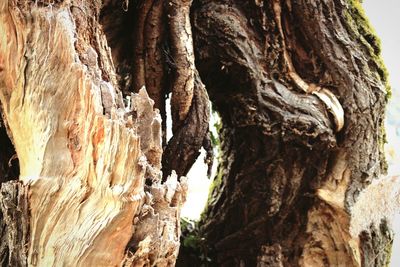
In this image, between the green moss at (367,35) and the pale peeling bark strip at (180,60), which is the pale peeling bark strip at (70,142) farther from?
the green moss at (367,35)

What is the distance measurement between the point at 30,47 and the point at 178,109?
0.47 meters

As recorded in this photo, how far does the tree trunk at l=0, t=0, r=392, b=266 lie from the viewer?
35.1 inches

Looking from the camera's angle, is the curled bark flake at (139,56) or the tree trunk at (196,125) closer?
the tree trunk at (196,125)

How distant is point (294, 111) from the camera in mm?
1431

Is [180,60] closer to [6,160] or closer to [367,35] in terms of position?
[6,160]

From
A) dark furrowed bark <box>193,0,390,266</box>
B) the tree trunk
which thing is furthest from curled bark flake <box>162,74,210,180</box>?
dark furrowed bark <box>193,0,390,266</box>

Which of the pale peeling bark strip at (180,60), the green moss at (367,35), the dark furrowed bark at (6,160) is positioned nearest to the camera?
the dark furrowed bark at (6,160)

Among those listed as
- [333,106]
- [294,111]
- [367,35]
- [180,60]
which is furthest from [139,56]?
[367,35]

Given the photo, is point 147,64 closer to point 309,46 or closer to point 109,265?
point 309,46

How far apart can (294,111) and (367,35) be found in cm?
37

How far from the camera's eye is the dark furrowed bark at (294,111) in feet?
4.80

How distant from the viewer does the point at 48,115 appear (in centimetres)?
92

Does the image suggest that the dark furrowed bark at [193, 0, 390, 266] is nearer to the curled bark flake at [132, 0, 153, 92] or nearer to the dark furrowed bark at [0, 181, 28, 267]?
the curled bark flake at [132, 0, 153, 92]

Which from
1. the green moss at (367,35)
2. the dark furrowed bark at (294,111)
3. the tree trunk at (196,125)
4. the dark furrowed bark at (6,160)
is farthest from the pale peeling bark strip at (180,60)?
the green moss at (367,35)
